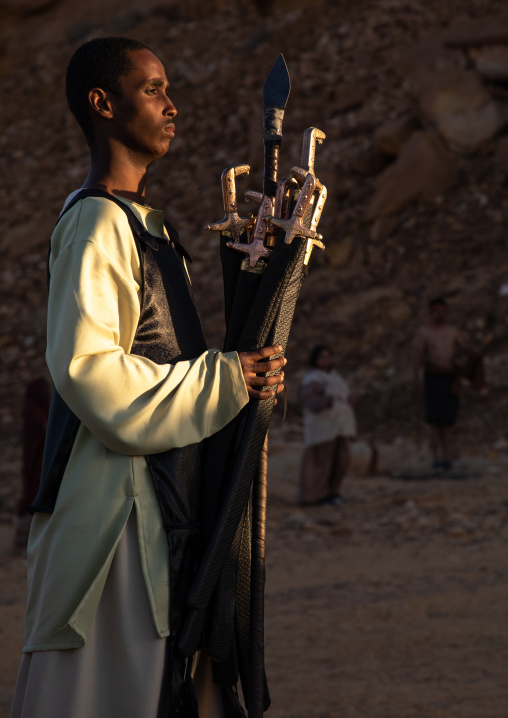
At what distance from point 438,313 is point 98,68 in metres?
7.45

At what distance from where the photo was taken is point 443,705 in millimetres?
3900

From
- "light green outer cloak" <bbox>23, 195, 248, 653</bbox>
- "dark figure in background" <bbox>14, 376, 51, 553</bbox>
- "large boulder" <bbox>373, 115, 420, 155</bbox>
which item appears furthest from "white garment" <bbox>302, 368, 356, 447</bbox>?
"large boulder" <bbox>373, 115, 420, 155</bbox>

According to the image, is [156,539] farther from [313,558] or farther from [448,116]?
[448,116]

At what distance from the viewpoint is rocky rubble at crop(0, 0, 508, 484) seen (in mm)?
12539

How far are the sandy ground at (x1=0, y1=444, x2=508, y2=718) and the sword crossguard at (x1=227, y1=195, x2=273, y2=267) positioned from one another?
2404mm

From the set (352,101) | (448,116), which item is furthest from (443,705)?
(352,101)

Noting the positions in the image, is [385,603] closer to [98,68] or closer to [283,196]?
[283,196]

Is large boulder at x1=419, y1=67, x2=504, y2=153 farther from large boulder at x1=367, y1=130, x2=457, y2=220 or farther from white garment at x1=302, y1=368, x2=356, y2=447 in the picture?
white garment at x1=302, y1=368, x2=356, y2=447

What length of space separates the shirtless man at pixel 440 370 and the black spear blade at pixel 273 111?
725 cm

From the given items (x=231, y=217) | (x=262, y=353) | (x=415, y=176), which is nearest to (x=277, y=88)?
(x=231, y=217)

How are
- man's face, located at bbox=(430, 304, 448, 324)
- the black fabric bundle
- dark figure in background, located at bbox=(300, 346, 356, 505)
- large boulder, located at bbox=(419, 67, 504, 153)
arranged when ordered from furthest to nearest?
large boulder, located at bbox=(419, 67, 504, 153) < man's face, located at bbox=(430, 304, 448, 324) < dark figure in background, located at bbox=(300, 346, 356, 505) < the black fabric bundle

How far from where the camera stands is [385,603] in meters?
5.50

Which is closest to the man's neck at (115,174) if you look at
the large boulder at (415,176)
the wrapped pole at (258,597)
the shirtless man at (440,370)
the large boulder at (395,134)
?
the wrapped pole at (258,597)

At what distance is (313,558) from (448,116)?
9266 mm
